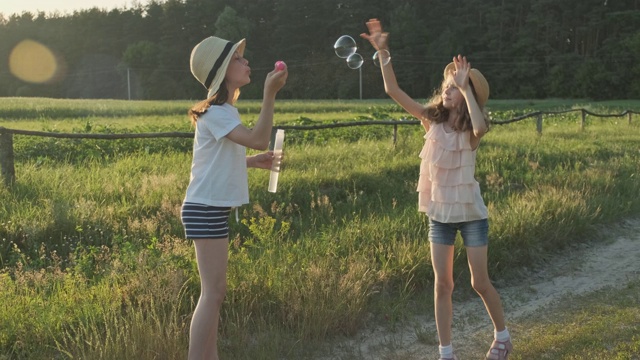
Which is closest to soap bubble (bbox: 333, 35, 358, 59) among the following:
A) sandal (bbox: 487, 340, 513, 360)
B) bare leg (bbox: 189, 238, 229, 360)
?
bare leg (bbox: 189, 238, 229, 360)

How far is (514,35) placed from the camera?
257 ft

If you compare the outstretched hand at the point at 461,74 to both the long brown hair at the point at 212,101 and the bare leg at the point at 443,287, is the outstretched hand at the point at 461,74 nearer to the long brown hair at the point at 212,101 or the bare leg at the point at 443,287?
the bare leg at the point at 443,287

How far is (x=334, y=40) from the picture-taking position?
87625 mm

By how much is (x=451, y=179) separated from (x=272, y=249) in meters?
2.02

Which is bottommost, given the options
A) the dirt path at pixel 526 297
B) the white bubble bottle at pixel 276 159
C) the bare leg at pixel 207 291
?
the dirt path at pixel 526 297

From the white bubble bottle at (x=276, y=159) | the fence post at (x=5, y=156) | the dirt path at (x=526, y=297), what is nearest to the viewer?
the white bubble bottle at (x=276, y=159)

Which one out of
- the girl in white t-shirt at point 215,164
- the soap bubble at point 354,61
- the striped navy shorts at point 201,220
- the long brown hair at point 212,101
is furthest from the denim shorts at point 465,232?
the soap bubble at point 354,61

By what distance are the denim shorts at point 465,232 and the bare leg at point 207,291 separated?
143 cm

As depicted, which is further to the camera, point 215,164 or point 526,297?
point 526,297

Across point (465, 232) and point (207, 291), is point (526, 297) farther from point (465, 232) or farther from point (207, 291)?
point (207, 291)

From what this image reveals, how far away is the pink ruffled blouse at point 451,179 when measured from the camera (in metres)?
3.84

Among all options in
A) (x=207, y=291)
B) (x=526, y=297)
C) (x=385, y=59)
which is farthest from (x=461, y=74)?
(x=526, y=297)

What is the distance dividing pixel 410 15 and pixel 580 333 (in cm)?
8115

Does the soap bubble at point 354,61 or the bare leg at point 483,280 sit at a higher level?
the soap bubble at point 354,61
